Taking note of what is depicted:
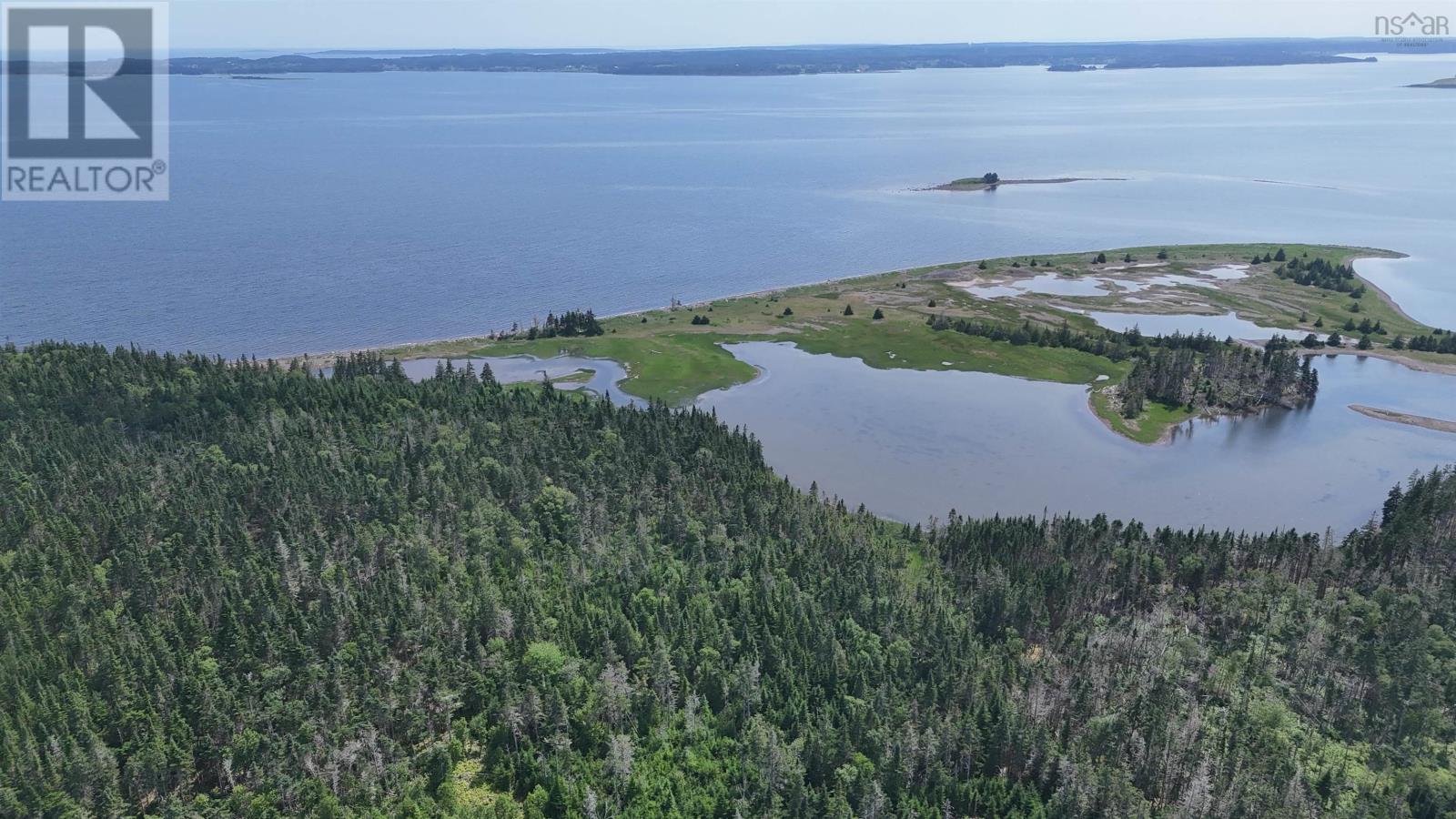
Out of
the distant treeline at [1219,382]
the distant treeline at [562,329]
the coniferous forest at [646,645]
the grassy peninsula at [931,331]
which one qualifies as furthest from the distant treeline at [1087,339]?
the distant treeline at [562,329]

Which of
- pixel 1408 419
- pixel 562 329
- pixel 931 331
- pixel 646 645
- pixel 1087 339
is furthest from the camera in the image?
pixel 931 331

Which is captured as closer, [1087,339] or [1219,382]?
[1219,382]

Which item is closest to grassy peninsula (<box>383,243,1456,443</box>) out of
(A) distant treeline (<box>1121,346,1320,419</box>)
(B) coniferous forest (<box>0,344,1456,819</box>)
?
(A) distant treeline (<box>1121,346,1320,419</box>)

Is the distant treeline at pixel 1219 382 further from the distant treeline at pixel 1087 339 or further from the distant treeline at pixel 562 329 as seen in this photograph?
the distant treeline at pixel 562 329

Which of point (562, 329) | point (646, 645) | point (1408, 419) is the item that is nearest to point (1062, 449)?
point (1408, 419)

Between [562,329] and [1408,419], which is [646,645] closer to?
[562,329]

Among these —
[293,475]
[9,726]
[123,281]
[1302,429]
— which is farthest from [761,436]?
[123,281]

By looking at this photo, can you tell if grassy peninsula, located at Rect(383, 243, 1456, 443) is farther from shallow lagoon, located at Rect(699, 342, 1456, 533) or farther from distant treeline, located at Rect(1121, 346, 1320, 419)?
shallow lagoon, located at Rect(699, 342, 1456, 533)
